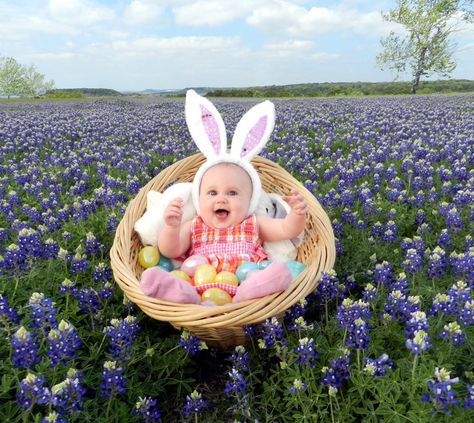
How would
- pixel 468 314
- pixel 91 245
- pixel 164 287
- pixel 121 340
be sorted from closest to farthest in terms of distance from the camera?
pixel 468 314 < pixel 121 340 < pixel 164 287 < pixel 91 245

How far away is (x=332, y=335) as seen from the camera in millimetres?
2662

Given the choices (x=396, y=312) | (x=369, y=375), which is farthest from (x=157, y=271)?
(x=396, y=312)

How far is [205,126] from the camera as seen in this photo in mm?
3857

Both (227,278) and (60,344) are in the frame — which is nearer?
(60,344)

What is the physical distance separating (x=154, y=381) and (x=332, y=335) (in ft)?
3.78

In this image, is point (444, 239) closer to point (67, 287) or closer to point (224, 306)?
point (224, 306)

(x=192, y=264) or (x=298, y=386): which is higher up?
(x=192, y=264)

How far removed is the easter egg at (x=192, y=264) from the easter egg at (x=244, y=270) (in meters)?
0.32

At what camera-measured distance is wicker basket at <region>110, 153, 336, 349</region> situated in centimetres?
241

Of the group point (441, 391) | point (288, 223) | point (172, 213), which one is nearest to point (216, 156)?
point (172, 213)

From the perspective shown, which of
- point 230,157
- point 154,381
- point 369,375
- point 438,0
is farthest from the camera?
point 438,0

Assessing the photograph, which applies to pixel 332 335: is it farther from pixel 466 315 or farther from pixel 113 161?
pixel 113 161

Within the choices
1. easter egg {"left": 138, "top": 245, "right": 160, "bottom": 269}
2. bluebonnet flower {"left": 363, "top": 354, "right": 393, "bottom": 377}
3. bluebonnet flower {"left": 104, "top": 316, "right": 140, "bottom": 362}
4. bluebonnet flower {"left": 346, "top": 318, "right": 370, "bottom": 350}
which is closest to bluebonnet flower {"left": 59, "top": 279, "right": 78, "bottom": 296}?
bluebonnet flower {"left": 104, "top": 316, "right": 140, "bottom": 362}

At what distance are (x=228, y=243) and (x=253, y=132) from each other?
40.3 inches
